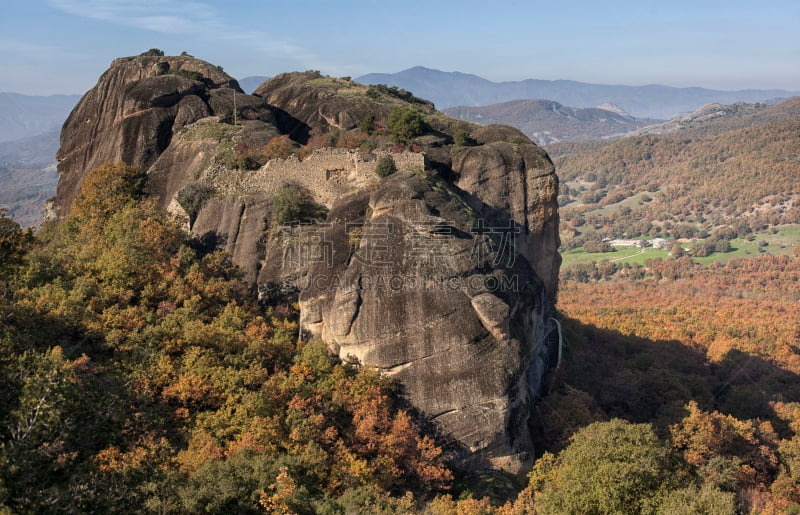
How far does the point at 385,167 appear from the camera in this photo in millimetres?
29703

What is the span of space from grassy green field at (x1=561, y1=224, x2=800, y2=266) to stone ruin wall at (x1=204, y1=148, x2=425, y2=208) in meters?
89.2

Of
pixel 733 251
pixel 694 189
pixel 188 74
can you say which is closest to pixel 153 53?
pixel 188 74

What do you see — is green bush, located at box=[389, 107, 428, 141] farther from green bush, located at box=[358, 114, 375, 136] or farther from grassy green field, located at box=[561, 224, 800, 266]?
grassy green field, located at box=[561, 224, 800, 266]

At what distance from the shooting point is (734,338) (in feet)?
175

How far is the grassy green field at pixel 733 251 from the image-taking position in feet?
340

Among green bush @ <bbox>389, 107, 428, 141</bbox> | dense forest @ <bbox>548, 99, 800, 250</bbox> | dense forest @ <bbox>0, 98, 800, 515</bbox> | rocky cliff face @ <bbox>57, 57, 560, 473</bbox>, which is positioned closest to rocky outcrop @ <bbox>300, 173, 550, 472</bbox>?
rocky cliff face @ <bbox>57, 57, 560, 473</bbox>

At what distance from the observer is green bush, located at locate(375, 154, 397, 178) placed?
29.7m

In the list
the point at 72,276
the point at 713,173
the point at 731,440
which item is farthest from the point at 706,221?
the point at 72,276

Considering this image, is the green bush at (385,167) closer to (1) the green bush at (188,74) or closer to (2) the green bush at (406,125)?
(2) the green bush at (406,125)

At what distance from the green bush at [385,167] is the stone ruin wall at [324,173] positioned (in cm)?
29

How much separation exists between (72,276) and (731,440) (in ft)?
102

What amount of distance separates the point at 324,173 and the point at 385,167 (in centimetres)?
341

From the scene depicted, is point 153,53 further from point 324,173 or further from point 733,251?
point 733,251

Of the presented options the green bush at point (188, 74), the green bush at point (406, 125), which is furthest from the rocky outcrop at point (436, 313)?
the green bush at point (188, 74)
